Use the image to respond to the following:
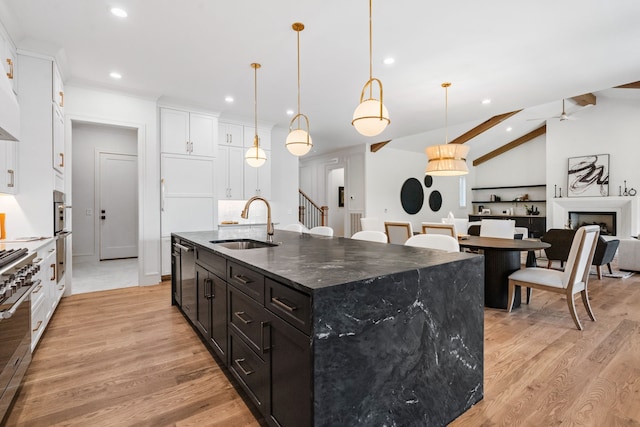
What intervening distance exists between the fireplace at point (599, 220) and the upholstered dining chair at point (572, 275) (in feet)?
20.0

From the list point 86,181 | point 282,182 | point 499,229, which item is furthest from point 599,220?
point 86,181

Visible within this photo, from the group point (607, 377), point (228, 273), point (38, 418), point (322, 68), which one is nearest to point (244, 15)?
point (322, 68)

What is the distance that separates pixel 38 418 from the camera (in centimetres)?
172

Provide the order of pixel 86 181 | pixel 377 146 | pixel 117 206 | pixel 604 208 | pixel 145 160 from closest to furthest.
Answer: pixel 145 160
pixel 86 181
pixel 117 206
pixel 604 208
pixel 377 146

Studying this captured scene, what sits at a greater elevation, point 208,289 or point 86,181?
point 86,181

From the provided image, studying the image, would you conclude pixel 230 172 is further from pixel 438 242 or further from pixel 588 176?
pixel 588 176

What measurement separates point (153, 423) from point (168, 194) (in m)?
3.75

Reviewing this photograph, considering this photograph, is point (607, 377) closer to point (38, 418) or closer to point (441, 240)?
point (441, 240)

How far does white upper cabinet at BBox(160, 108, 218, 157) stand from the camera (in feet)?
16.0

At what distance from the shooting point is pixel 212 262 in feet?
7.47

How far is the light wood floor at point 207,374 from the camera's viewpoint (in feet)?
5.69

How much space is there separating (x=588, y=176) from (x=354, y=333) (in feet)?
30.2

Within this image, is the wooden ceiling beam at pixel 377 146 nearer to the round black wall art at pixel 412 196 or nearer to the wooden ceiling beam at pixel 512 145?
the round black wall art at pixel 412 196

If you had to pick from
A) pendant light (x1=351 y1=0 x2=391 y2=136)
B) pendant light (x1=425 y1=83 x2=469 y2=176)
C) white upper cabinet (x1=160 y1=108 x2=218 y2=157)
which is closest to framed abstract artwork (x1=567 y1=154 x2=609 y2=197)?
pendant light (x1=425 y1=83 x2=469 y2=176)
